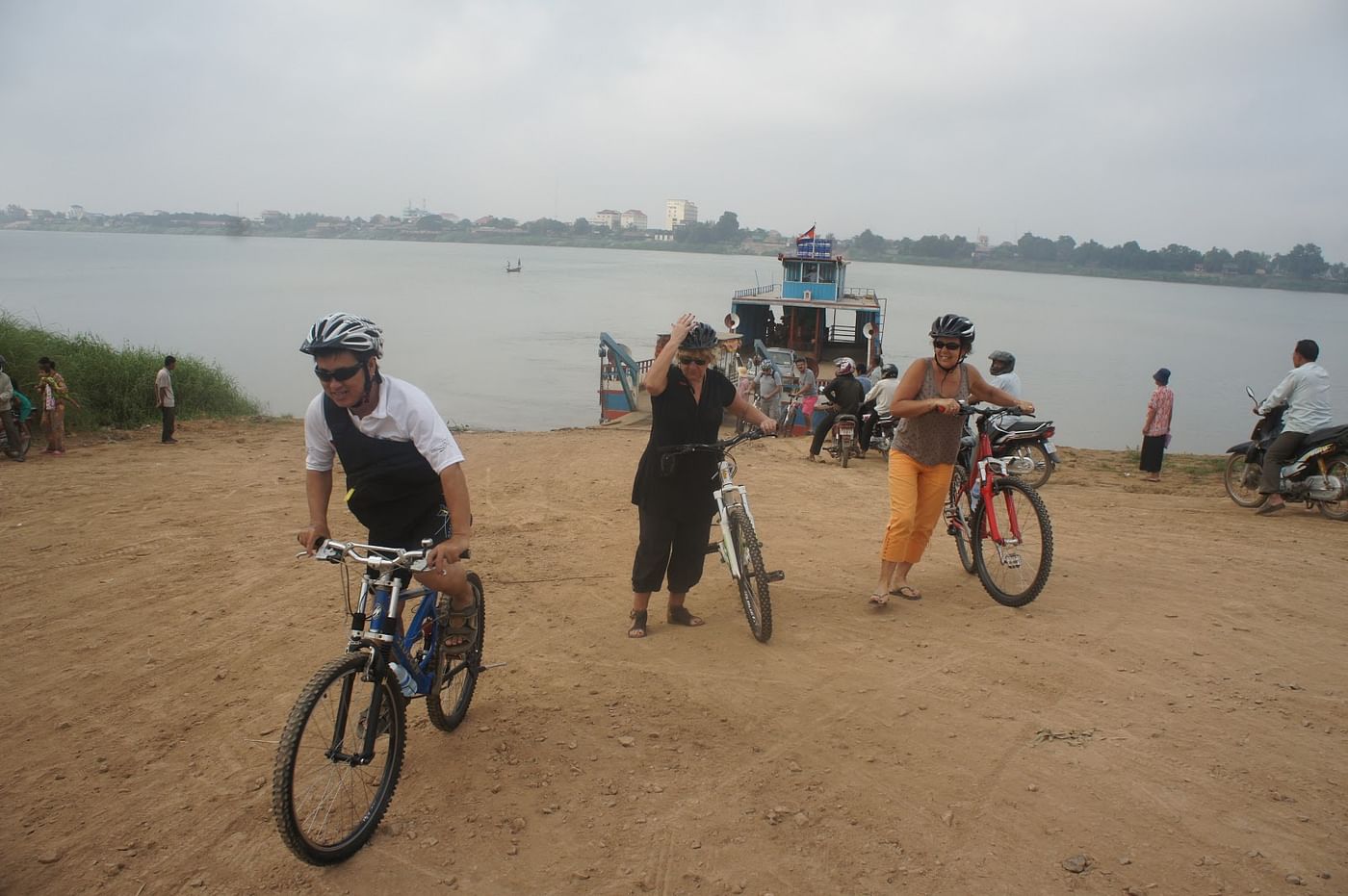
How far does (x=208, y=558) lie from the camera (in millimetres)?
6523

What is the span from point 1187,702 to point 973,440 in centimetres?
217

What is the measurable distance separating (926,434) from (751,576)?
135 cm

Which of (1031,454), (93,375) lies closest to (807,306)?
(1031,454)

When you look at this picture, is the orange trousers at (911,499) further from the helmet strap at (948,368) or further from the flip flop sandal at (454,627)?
the flip flop sandal at (454,627)

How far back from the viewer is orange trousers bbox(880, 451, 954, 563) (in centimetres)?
510

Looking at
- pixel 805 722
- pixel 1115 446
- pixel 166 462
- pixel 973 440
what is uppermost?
pixel 973 440

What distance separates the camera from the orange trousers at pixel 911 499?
16.7 ft

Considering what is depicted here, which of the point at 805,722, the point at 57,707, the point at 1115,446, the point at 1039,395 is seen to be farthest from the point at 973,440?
the point at 1039,395

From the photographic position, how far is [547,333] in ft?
185

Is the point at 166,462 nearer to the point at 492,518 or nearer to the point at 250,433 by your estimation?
the point at 250,433

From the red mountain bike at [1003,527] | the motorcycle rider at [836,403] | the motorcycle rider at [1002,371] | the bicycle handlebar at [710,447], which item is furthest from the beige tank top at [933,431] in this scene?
the motorcycle rider at [836,403]

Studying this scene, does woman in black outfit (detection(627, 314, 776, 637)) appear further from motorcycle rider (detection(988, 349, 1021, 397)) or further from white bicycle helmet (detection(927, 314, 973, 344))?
motorcycle rider (detection(988, 349, 1021, 397))

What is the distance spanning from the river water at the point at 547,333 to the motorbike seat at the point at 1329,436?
68.9 ft

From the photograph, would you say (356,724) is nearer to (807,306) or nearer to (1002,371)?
(1002,371)
